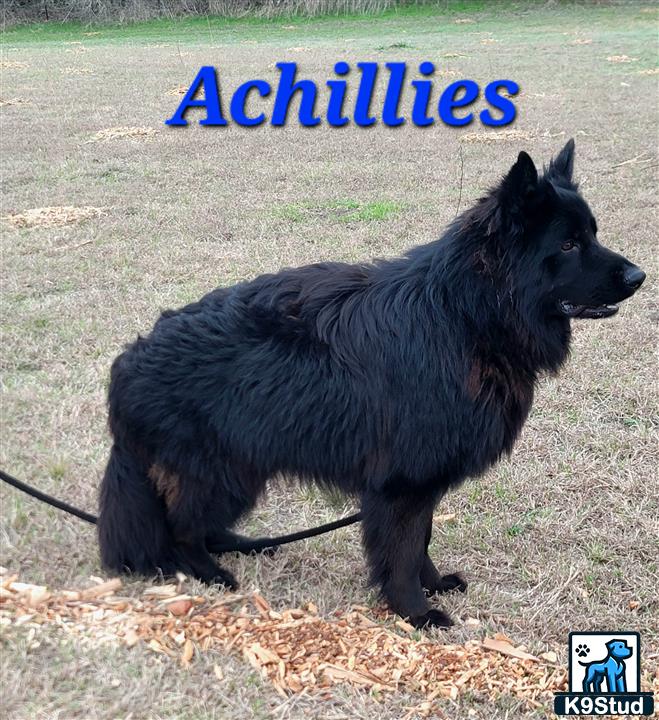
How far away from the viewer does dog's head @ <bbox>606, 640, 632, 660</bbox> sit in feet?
8.48

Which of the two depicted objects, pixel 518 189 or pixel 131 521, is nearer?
pixel 518 189

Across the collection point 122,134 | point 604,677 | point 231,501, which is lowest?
point 604,677

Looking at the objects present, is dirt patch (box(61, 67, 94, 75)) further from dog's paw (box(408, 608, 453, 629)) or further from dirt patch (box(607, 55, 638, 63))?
dog's paw (box(408, 608, 453, 629))

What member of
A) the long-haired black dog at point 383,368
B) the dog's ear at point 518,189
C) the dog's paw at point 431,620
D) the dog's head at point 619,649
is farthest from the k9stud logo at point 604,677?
the dog's ear at point 518,189

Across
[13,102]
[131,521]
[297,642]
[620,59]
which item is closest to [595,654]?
[297,642]

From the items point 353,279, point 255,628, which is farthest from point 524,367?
point 255,628

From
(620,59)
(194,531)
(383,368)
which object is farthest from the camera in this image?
(620,59)

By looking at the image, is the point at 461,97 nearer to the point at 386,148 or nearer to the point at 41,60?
the point at 386,148

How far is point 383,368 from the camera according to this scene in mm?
2598

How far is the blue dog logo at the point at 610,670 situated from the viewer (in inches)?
97.2

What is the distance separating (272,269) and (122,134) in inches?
233

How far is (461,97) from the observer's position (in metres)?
13.2

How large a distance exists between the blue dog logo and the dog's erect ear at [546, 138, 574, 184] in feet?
5.29

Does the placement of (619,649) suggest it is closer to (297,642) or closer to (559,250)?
(297,642)
